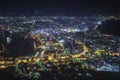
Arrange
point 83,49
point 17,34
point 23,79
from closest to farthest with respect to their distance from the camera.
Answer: point 23,79 → point 83,49 → point 17,34

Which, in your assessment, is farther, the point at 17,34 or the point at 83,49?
the point at 17,34

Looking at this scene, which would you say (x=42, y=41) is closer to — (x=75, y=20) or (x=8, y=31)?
(x=8, y=31)

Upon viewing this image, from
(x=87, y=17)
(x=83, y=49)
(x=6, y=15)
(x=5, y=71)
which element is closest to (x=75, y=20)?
(x=87, y=17)

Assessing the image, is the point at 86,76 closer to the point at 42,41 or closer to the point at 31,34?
the point at 42,41

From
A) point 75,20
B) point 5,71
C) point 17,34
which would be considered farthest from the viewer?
point 75,20

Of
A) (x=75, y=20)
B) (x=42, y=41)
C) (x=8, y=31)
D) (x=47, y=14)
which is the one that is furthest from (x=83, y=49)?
(x=47, y=14)

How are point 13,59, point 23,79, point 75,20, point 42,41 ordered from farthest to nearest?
point 75,20 → point 42,41 → point 13,59 → point 23,79

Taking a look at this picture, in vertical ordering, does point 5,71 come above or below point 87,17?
below

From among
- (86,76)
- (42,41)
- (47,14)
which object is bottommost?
(86,76)

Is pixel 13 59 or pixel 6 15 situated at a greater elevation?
pixel 6 15
